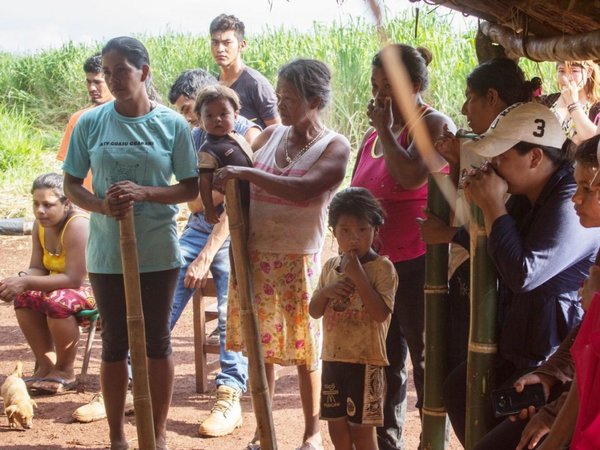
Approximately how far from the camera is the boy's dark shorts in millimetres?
4141

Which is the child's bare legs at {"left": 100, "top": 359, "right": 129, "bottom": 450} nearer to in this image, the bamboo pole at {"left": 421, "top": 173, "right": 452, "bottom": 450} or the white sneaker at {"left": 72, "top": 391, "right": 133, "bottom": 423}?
the white sneaker at {"left": 72, "top": 391, "right": 133, "bottom": 423}

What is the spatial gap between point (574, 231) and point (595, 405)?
763mm

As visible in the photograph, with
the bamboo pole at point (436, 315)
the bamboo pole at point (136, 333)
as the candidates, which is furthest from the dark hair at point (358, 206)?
the bamboo pole at point (136, 333)

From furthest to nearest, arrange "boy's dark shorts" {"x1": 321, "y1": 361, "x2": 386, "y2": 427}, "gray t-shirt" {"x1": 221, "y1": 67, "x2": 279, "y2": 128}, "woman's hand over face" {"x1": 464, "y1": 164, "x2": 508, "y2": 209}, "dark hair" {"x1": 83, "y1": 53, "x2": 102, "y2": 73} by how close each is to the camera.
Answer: "dark hair" {"x1": 83, "y1": 53, "x2": 102, "y2": 73} → "gray t-shirt" {"x1": 221, "y1": 67, "x2": 279, "y2": 128} → "boy's dark shorts" {"x1": 321, "y1": 361, "x2": 386, "y2": 427} → "woman's hand over face" {"x1": 464, "y1": 164, "x2": 508, "y2": 209}

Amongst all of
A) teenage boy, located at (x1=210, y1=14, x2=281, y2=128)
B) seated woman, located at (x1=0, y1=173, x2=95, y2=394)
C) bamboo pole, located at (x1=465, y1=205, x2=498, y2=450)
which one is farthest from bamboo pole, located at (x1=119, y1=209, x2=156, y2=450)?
teenage boy, located at (x1=210, y1=14, x2=281, y2=128)

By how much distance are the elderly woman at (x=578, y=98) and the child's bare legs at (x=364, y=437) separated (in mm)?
2528

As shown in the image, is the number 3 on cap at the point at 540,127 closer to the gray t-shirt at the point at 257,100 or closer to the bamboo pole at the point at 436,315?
the bamboo pole at the point at 436,315

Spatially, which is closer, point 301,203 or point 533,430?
point 533,430

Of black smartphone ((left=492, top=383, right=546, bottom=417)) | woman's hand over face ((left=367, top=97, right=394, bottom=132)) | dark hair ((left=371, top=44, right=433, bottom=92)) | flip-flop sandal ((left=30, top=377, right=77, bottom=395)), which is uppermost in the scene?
dark hair ((left=371, top=44, right=433, bottom=92))

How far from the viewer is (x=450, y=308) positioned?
3.91 metres

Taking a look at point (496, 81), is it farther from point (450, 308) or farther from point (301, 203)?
point (301, 203)

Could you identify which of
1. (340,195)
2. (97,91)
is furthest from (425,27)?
(340,195)

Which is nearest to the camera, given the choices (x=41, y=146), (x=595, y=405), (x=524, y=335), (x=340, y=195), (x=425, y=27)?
(x=595, y=405)

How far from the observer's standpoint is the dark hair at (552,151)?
338cm
